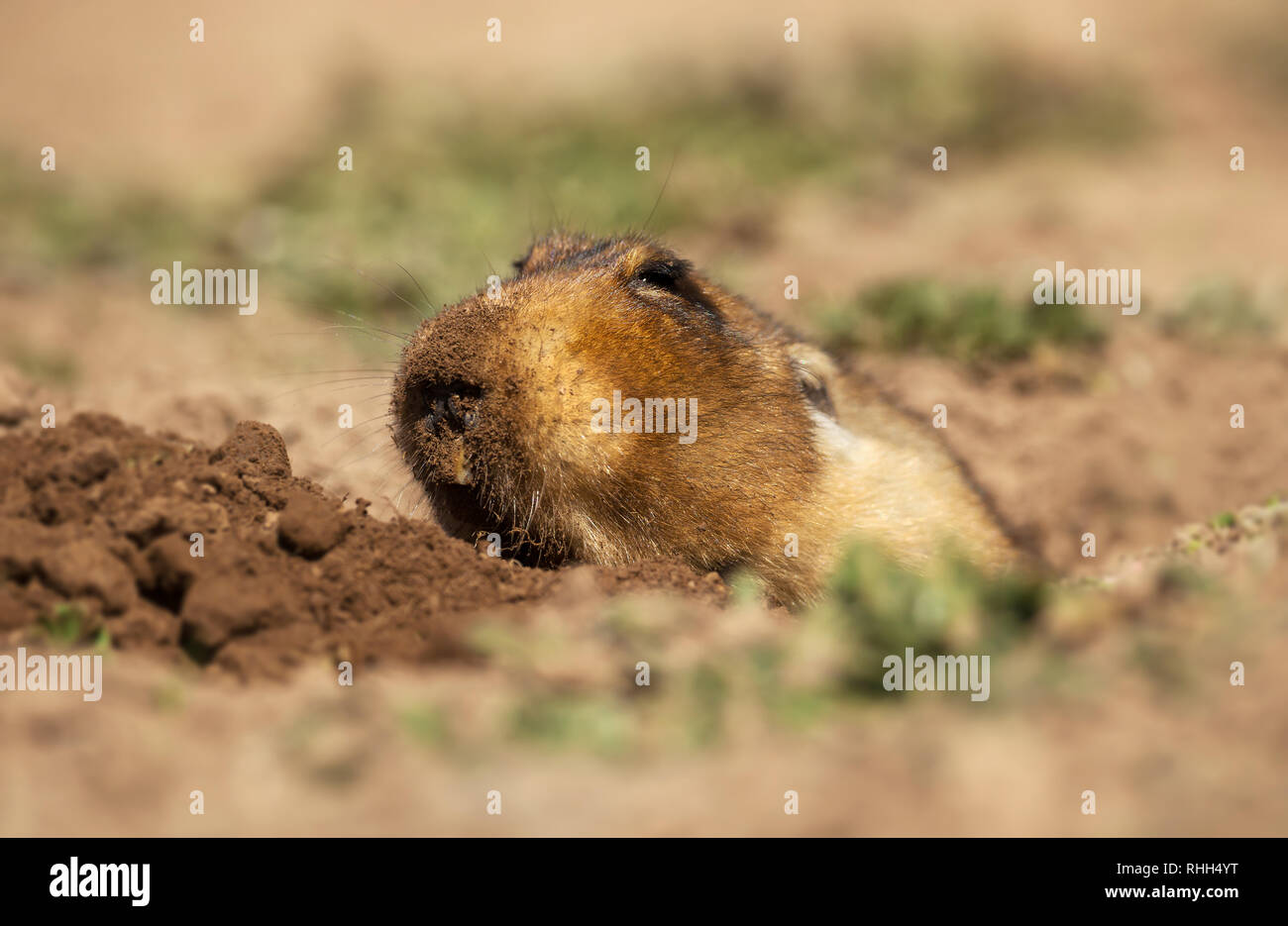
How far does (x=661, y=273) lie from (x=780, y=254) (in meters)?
5.37

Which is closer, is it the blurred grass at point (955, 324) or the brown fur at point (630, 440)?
the brown fur at point (630, 440)

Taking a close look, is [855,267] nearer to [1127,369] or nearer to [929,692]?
[1127,369]

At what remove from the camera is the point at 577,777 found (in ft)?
8.46

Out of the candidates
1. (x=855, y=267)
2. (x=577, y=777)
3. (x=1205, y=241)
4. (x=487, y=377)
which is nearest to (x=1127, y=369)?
(x=855, y=267)

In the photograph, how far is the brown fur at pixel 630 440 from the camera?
3777 mm

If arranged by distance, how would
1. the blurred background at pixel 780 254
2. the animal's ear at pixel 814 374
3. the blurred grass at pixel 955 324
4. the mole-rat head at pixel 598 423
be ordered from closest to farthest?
1. the blurred background at pixel 780 254
2. the mole-rat head at pixel 598 423
3. the animal's ear at pixel 814 374
4. the blurred grass at pixel 955 324

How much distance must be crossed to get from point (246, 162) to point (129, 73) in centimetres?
308

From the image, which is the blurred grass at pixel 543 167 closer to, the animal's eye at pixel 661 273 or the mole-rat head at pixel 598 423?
the animal's eye at pixel 661 273

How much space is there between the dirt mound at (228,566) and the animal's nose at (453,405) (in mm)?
345

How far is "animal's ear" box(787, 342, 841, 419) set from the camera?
4.68m

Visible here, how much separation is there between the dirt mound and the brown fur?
18 cm

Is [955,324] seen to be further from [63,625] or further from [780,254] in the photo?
[63,625]

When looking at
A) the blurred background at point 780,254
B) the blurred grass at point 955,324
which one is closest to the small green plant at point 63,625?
the blurred background at point 780,254

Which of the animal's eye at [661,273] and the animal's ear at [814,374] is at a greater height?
the animal's eye at [661,273]
